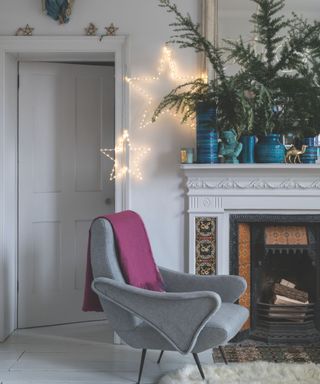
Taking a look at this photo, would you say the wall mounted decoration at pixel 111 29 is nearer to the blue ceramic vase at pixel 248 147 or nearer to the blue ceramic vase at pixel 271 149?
the blue ceramic vase at pixel 248 147

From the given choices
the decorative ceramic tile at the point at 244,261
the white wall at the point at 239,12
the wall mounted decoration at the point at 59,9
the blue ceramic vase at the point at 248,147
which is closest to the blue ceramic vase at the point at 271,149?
the blue ceramic vase at the point at 248,147

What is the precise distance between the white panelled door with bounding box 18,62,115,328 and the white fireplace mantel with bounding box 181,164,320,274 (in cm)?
86

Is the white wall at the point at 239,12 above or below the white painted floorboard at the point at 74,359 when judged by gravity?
A: above

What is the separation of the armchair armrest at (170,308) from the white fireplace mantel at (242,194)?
0.95 metres

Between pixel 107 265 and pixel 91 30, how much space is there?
1.69 meters

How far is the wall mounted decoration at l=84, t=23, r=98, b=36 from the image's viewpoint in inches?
160

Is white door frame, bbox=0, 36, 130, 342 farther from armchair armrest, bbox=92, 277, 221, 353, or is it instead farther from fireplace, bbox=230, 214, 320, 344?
armchair armrest, bbox=92, 277, 221, 353

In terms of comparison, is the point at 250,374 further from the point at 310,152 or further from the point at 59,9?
the point at 59,9

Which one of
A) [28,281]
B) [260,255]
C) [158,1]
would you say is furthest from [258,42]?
[28,281]

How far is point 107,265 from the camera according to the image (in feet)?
10.7

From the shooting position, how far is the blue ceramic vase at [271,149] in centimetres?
387

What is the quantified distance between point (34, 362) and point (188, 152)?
5.30ft

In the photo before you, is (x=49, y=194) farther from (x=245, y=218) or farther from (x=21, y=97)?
(x=245, y=218)

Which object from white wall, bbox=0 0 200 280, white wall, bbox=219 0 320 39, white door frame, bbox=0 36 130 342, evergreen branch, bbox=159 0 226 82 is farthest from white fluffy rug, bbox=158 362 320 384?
white wall, bbox=219 0 320 39
